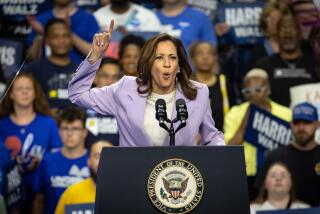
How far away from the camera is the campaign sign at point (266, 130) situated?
940 centimetres

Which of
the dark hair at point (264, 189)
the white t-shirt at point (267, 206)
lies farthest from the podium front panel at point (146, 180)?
the dark hair at point (264, 189)

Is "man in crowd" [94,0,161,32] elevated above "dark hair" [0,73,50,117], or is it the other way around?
"man in crowd" [94,0,161,32]

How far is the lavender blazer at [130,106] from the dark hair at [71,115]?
307cm

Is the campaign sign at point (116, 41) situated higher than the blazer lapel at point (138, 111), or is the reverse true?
the campaign sign at point (116, 41)

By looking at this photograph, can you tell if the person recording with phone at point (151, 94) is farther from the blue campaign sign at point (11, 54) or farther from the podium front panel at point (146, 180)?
the blue campaign sign at point (11, 54)

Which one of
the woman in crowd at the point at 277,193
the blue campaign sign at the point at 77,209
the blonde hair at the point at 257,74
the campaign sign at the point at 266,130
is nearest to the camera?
the blue campaign sign at the point at 77,209

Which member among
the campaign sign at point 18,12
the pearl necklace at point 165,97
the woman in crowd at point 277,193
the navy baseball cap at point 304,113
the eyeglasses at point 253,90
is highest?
the campaign sign at point 18,12

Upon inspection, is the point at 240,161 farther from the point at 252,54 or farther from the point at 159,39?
the point at 252,54

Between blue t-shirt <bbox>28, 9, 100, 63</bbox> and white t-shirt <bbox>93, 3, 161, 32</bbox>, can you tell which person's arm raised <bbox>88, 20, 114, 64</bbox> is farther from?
white t-shirt <bbox>93, 3, 161, 32</bbox>

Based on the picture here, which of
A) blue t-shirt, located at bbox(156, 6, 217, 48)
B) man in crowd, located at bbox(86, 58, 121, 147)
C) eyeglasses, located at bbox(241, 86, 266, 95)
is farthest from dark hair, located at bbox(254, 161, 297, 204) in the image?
blue t-shirt, located at bbox(156, 6, 217, 48)

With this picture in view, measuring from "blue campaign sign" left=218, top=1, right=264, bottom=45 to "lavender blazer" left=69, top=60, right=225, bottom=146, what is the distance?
15.8 feet

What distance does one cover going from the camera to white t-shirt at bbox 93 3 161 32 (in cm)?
1054

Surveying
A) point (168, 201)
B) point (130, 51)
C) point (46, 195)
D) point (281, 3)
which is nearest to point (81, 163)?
point (46, 195)

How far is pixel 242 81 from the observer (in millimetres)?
10500
